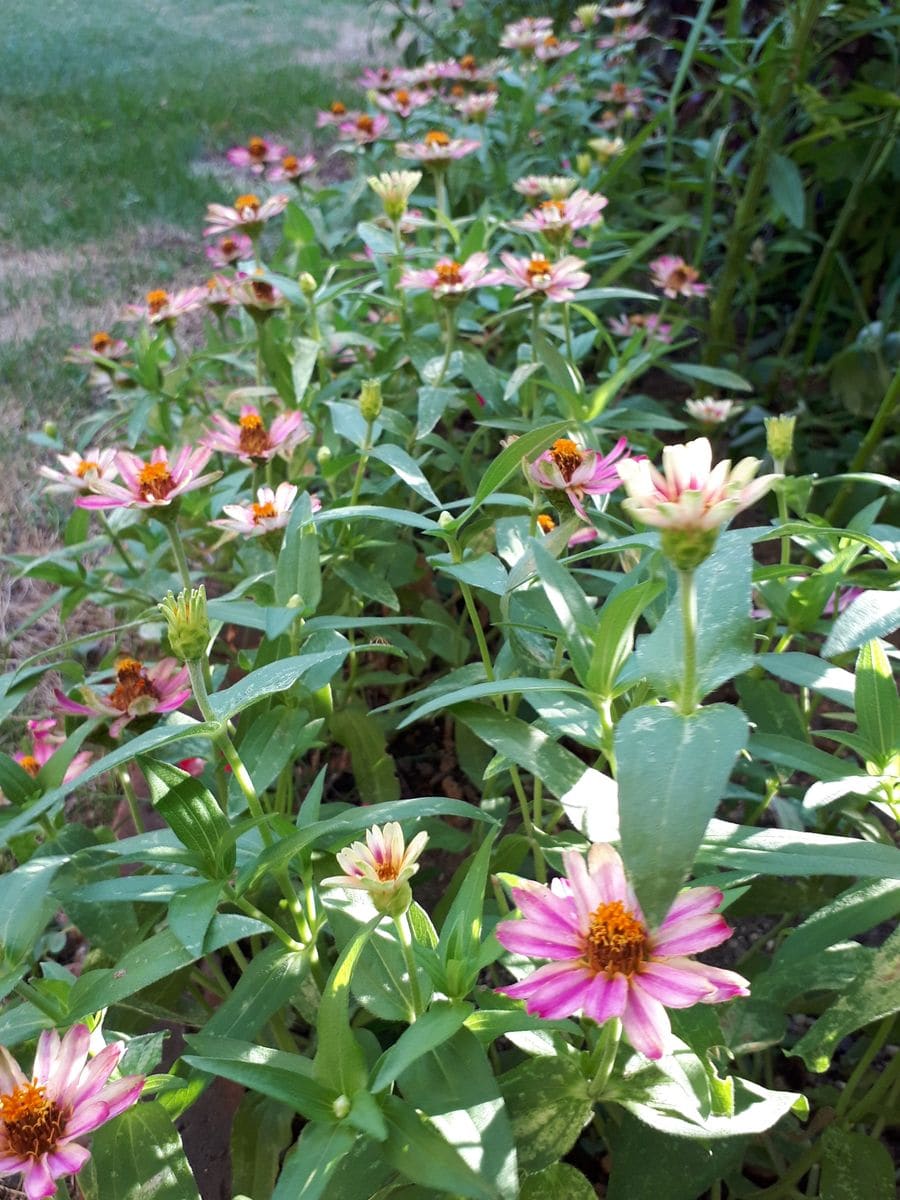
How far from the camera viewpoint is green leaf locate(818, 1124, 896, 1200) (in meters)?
0.46

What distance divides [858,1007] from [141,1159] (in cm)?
31

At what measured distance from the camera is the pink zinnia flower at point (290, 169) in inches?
51.3

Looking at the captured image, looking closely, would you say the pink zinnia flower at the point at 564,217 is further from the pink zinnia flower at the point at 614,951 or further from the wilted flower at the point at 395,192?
the pink zinnia flower at the point at 614,951

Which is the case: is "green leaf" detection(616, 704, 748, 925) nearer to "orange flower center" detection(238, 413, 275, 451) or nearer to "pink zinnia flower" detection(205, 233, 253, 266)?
"orange flower center" detection(238, 413, 275, 451)

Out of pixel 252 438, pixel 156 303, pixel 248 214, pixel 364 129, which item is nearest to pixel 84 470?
pixel 252 438

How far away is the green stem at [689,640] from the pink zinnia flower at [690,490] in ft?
0.08

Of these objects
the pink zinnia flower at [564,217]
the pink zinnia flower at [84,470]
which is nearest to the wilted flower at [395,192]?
the pink zinnia flower at [564,217]

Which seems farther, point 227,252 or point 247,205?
point 227,252

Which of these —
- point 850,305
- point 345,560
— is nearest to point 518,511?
point 345,560

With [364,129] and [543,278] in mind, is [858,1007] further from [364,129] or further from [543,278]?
[364,129]

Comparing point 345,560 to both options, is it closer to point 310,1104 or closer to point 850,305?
point 310,1104

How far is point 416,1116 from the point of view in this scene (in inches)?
14.8

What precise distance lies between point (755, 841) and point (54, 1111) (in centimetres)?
30

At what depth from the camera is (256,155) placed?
1336 millimetres
